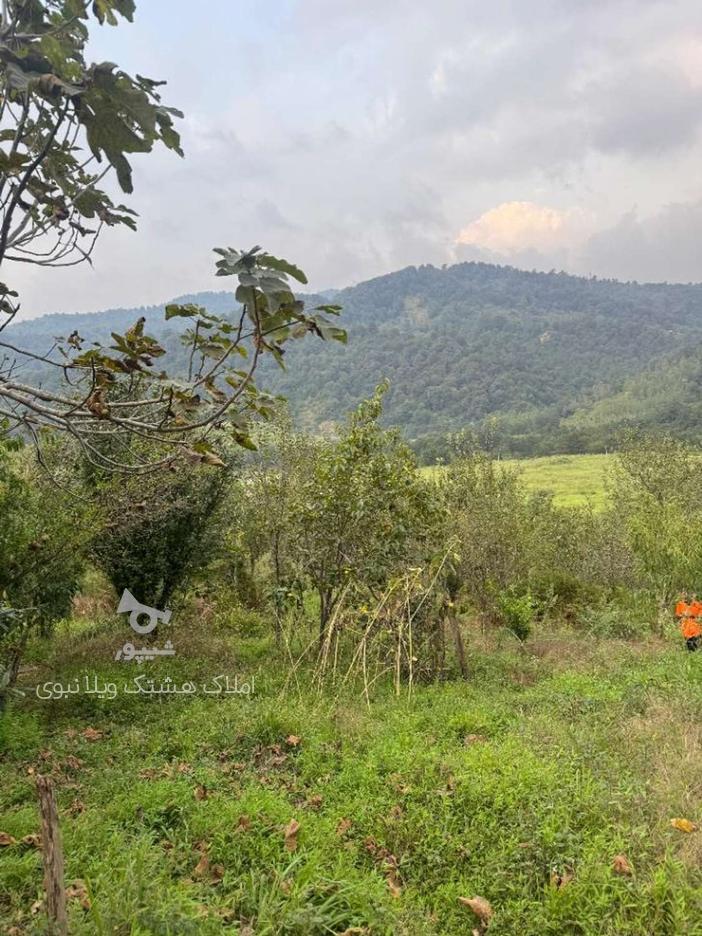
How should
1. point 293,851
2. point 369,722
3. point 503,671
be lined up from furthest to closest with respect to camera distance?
point 503,671 < point 369,722 < point 293,851

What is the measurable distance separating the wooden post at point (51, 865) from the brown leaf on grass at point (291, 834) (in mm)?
1587

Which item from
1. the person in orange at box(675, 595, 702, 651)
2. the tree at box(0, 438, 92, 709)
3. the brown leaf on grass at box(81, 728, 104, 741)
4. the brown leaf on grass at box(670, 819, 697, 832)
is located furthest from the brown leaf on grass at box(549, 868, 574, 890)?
the person in orange at box(675, 595, 702, 651)

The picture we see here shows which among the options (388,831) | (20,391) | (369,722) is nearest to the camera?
(20,391)

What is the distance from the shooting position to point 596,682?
7.56 metres

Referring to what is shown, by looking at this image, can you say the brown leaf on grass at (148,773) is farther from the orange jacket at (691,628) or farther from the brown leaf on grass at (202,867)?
the orange jacket at (691,628)

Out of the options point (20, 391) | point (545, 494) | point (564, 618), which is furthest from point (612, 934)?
point (545, 494)

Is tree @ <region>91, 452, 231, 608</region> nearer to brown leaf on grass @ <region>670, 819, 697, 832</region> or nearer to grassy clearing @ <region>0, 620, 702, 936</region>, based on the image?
grassy clearing @ <region>0, 620, 702, 936</region>

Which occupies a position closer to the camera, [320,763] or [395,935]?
[395,935]

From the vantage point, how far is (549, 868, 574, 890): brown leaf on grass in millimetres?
3701

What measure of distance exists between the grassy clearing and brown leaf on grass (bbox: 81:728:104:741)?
0.12 ft

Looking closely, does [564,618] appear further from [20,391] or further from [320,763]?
[20,391]

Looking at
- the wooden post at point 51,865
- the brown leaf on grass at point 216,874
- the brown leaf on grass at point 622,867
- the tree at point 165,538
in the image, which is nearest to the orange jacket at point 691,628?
the brown leaf on grass at point 622,867

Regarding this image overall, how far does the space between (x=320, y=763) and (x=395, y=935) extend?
2.05 m

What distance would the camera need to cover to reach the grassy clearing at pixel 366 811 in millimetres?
3535
